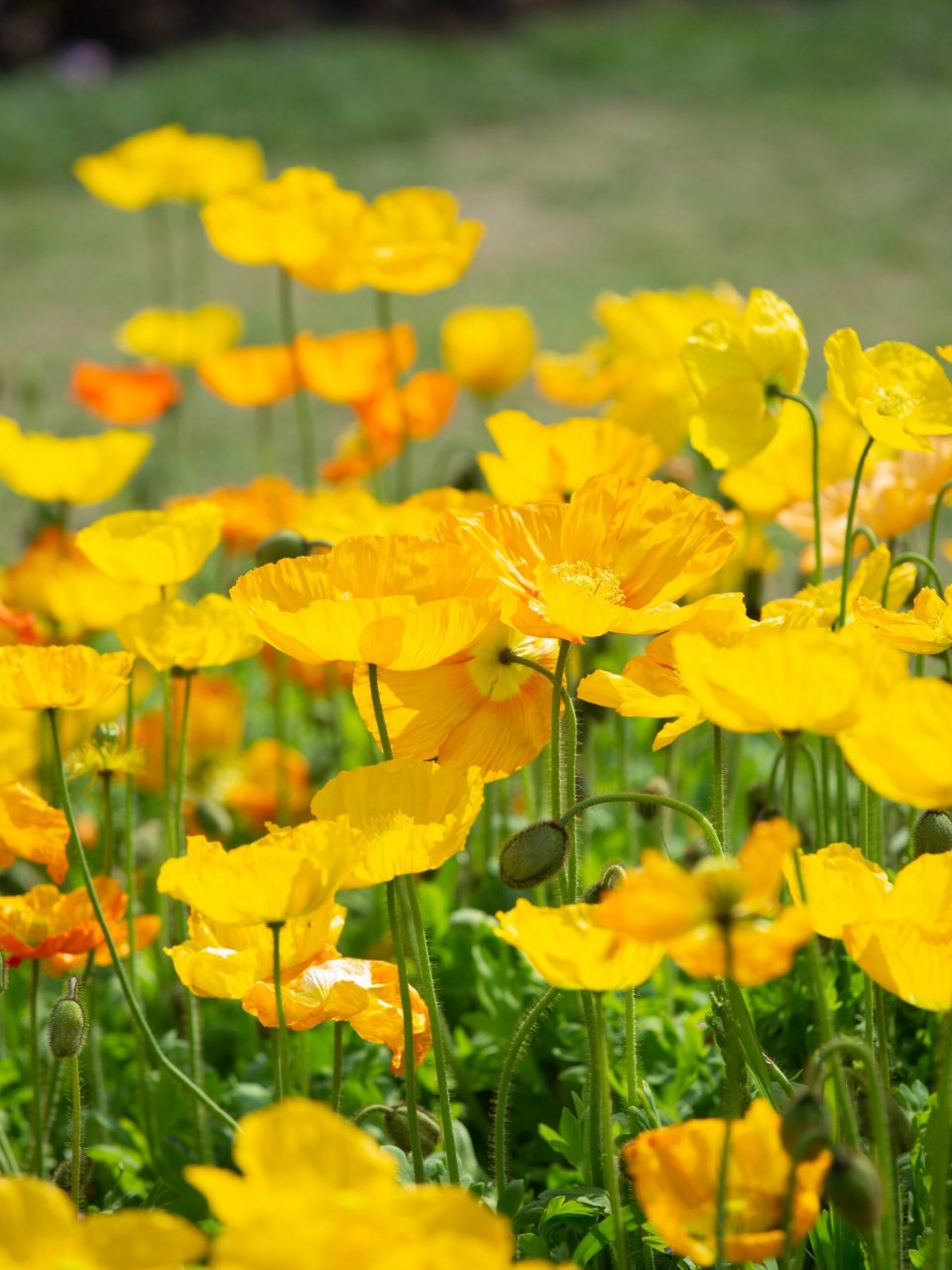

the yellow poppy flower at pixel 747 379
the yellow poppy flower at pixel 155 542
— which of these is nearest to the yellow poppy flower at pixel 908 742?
the yellow poppy flower at pixel 747 379

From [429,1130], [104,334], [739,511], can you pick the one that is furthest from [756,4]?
[429,1130]

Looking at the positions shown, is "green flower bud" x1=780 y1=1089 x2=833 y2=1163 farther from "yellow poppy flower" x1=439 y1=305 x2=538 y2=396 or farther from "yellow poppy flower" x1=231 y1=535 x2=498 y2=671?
"yellow poppy flower" x1=439 y1=305 x2=538 y2=396

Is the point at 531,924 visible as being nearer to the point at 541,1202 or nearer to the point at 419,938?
the point at 419,938

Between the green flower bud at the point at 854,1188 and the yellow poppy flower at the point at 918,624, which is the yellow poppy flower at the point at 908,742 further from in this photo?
the yellow poppy flower at the point at 918,624

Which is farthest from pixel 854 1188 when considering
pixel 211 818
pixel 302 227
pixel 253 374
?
pixel 253 374

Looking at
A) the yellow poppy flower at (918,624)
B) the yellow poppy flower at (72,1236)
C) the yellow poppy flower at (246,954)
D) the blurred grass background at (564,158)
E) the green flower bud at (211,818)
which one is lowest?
the blurred grass background at (564,158)

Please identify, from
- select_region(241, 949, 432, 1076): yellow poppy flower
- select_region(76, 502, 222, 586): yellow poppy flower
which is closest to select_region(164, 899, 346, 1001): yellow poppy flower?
select_region(241, 949, 432, 1076): yellow poppy flower
